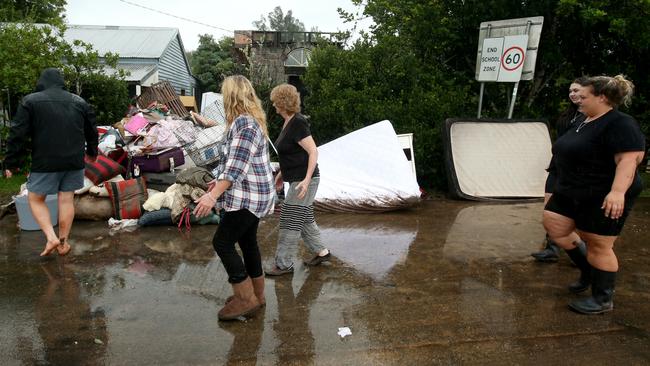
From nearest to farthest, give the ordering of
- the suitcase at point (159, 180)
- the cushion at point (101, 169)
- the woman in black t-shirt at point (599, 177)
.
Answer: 1. the woman in black t-shirt at point (599, 177)
2. the cushion at point (101, 169)
3. the suitcase at point (159, 180)

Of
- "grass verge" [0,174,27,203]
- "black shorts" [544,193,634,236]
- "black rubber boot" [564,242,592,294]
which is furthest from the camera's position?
"grass verge" [0,174,27,203]

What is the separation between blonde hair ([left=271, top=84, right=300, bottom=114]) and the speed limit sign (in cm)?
503

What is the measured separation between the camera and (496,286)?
161 inches

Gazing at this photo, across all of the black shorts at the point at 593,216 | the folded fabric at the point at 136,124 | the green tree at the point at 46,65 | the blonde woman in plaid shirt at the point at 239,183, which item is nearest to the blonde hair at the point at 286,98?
the blonde woman in plaid shirt at the point at 239,183

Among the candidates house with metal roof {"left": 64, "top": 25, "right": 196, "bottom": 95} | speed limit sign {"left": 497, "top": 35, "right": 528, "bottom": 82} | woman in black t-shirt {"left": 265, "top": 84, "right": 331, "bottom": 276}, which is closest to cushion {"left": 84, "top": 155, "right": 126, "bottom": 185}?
woman in black t-shirt {"left": 265, "top": 84, "right": 331, "bottom": 276}

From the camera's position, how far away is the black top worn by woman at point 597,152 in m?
3.17

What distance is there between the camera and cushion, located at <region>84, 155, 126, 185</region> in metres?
6.14

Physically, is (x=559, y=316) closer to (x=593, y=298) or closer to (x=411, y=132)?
(x=593, y=298)

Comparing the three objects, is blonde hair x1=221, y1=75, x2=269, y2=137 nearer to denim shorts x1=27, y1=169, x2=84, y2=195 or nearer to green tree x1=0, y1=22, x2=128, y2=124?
denim shorts x1=27, y1=169, x2=84, y2=195

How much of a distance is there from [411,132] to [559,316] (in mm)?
4690

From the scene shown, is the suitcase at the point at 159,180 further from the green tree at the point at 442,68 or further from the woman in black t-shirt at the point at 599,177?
the woman in black t-shirt at the point at 599,177

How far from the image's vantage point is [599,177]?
334 cm

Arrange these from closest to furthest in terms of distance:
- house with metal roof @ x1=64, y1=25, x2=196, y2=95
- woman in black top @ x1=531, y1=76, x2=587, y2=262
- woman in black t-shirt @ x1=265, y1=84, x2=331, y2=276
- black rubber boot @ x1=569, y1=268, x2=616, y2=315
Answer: black rubber boot @ x1=569, y1=268, x2=616, y2=315 → woman in black t-shirt @ x1=265, y1=84, x2=331, y2=276 → woman in black top @ x1=531, y1=76, x2=587, y2=262 → house with metal roof @ x1=64, y1=25, x2=196, y2=95

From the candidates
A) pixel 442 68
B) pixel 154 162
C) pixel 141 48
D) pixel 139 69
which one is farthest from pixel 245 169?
pixel 141 48
